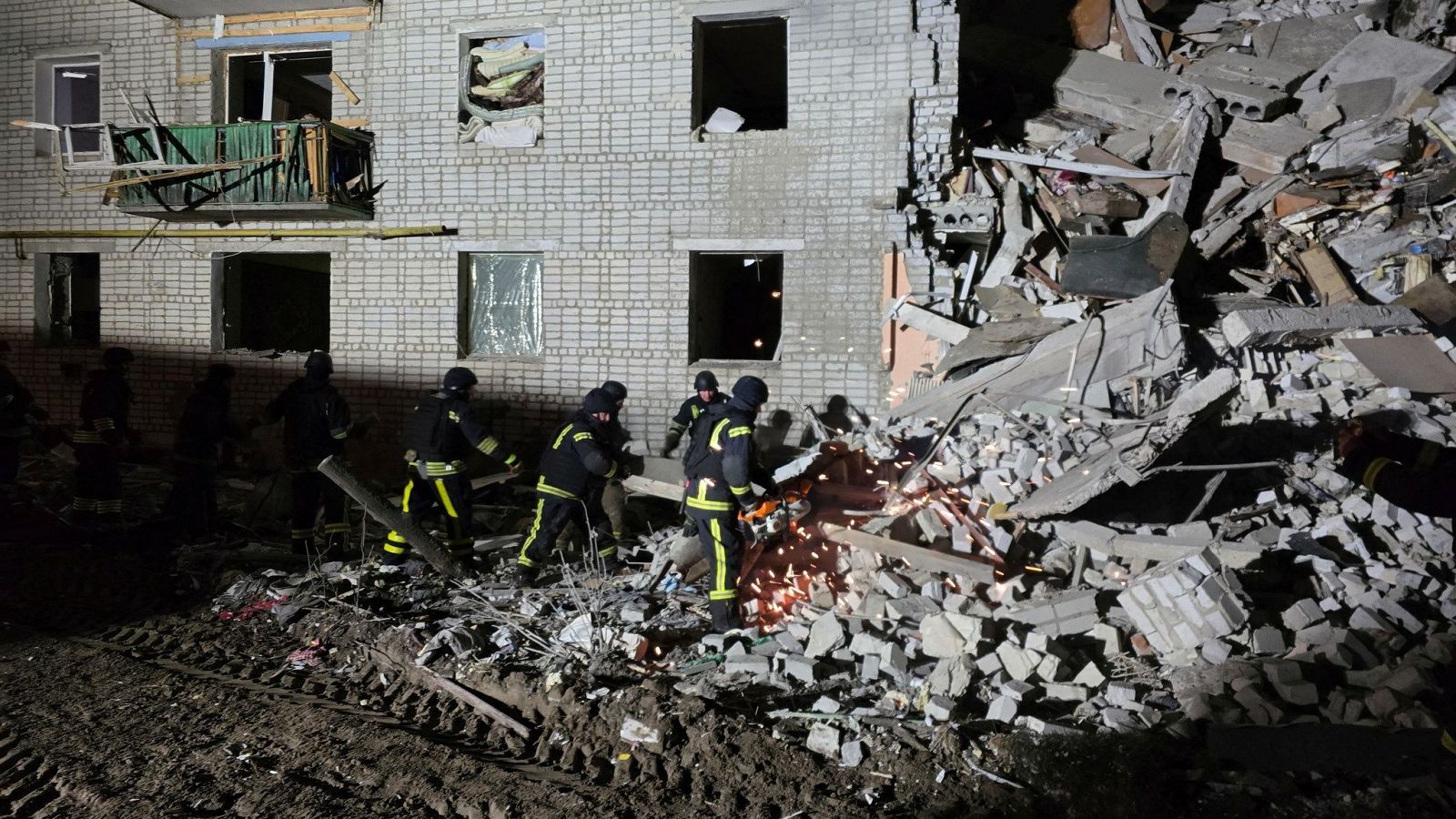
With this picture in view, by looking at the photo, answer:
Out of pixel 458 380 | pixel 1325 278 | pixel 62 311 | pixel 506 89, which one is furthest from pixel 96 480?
pixel 1325 278

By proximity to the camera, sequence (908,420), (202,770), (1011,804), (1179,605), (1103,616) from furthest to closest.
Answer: (908,420)
(1103,616)
(1179,605)
(202,770)
(1011,804)

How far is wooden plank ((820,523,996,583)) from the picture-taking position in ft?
18.3

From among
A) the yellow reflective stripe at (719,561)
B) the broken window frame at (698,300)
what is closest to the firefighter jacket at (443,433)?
the yellow reflective stripe at (719,561)

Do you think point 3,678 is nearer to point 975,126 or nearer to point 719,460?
point 719,460

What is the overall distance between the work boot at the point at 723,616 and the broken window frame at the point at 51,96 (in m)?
10.9

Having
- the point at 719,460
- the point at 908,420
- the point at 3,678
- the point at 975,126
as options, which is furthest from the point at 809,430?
the point at 3,678

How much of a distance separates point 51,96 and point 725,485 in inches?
450

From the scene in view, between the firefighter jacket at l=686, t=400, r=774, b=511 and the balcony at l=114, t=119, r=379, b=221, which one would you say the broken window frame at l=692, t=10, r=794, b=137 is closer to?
the balcony at l=114, t=119, r=379, b=221

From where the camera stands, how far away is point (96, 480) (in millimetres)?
8133

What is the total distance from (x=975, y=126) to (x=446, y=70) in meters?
6.16

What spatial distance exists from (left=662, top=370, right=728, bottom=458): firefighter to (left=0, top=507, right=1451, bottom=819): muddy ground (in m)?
2.76

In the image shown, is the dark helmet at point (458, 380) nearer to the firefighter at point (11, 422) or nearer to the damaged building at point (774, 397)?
the damaged building at point (774, 397)

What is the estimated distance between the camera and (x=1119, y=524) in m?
5.93

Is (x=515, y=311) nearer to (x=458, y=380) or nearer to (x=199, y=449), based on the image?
(x=458, y=380)
